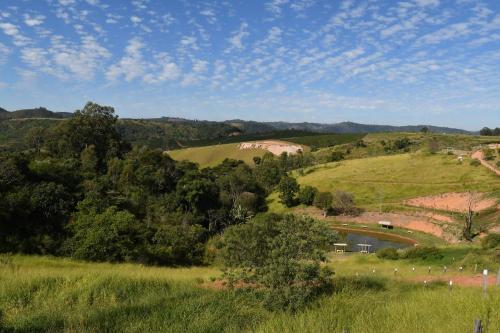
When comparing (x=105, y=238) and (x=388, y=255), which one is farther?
(x=388, y=255)

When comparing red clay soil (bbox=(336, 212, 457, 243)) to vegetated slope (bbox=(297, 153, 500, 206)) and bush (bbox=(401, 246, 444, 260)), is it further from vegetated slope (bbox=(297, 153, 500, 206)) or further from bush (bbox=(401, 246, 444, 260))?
bush (bbox=(401, 246, 444, 260))

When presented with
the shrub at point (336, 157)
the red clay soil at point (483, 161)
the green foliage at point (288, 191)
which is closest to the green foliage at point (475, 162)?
the red clay soil at point (483, 161)

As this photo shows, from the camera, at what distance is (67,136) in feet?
209

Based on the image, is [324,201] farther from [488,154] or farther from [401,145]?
[401,145]

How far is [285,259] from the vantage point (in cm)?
1070

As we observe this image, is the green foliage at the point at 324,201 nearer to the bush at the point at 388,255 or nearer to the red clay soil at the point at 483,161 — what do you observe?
the red clay soil at the point at 483,161

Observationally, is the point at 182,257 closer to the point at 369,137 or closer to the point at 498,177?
the point at 498,177

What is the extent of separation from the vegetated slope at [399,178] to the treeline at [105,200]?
1857 centimetres

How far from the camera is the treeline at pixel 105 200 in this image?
90.4 feet

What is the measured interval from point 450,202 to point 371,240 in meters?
18.7

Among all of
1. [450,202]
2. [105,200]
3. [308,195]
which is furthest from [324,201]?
[105,200]

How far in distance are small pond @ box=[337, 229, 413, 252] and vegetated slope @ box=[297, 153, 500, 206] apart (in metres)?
14.2

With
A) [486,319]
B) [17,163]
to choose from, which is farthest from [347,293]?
[17,163]

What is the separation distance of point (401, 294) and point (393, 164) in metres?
90.4
